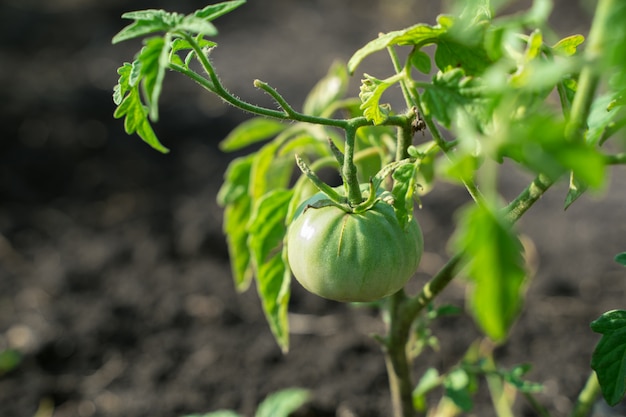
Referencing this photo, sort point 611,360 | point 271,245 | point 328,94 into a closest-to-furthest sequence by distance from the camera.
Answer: point 611,360 → point 271,245 → point 328,94

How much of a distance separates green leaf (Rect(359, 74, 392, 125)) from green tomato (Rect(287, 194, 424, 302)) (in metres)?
0.13

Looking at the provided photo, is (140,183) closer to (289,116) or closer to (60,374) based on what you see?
(60,374)

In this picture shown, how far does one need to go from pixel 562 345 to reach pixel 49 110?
268 centimetres

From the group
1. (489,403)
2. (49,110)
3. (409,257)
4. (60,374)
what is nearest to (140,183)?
(49,110)

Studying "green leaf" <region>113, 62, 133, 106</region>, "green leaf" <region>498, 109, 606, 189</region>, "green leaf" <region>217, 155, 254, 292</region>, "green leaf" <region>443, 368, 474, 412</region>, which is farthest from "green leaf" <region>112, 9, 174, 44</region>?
"green leaf" <region>443, 368, 474, 412</region>

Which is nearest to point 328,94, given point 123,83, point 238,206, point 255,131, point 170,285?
point 255,131

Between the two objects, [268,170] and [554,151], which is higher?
[554,151]

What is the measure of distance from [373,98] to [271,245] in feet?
1.42

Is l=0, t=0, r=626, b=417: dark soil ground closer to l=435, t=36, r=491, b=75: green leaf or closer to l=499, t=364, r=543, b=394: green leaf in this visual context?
l=499, t=364, r=543, b=394: green leaf

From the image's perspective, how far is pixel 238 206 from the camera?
1461 mm

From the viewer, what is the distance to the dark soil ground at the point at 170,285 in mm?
2078

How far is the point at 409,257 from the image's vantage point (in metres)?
0.97

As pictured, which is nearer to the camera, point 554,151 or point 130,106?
point 554,151

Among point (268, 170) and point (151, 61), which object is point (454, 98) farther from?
point (268, 170)
